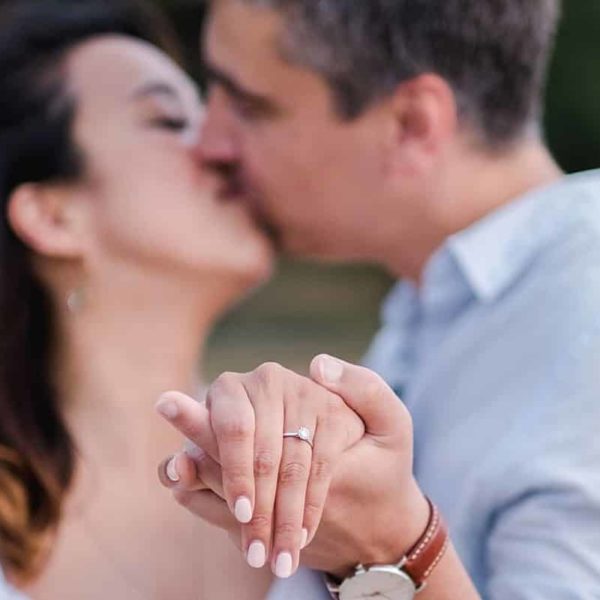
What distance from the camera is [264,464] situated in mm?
1555

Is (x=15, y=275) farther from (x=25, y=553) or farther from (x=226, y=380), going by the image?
(x=226, y=380)

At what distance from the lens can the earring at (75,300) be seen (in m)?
2.76

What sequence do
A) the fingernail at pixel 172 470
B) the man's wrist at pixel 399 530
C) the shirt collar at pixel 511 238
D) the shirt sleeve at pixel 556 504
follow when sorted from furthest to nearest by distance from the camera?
the shirt collar at pixel 511 238, the shirt sleeve at pixel 556 504, the man's wrist at pixel 399 530, the fingernail at pixel 172 470

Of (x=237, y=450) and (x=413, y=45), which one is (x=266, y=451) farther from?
(x=413, y=45)

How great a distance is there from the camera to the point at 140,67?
2.86 metres

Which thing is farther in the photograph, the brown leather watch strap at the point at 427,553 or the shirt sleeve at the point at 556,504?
the shirt sleeve at the point at 556,504

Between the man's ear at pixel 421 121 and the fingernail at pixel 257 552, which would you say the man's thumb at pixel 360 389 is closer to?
the fingernail at pixel 257 552

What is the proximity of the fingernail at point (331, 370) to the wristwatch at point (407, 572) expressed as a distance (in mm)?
280

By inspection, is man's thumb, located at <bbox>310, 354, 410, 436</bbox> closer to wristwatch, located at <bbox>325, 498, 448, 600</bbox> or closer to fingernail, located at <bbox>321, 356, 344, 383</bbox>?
fingernail, located at <bbox>321, 356, 344, 383</bbox>

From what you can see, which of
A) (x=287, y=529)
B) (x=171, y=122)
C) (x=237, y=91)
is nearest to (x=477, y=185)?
(x=237, y=91)

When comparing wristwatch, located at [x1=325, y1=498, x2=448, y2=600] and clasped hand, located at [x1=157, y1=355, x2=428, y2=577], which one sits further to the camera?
wristwatch, located at [x1=325, y1=498, x2=448, y2=600]

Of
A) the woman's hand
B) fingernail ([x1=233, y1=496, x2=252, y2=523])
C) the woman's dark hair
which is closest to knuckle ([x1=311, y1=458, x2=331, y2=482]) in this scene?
the woman's hand

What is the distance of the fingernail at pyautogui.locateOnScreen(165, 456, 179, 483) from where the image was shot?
165 cm

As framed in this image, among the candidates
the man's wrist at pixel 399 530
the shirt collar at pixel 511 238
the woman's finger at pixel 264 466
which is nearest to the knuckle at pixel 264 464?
the woman's finger at pixel 264 466
